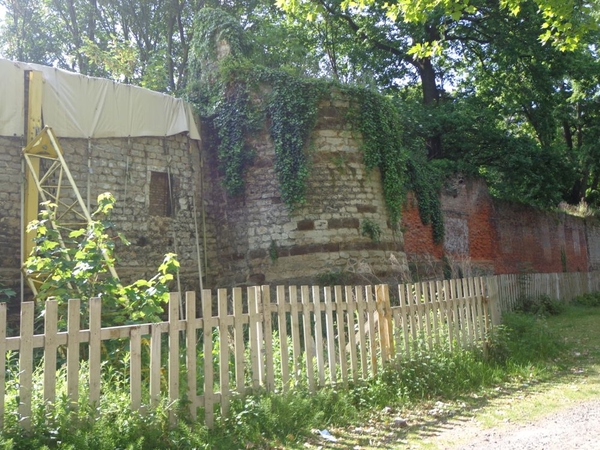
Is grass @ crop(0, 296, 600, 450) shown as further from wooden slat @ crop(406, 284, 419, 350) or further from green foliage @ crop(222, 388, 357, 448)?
wooden slat @ crop(406, 284, 419, 350)

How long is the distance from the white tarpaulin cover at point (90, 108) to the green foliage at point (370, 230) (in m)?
4.15

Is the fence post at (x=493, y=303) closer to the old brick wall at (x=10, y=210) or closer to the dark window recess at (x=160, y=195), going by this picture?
the dark window recess at (x=160, y=195)

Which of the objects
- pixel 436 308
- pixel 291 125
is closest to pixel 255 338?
pixel 436 308

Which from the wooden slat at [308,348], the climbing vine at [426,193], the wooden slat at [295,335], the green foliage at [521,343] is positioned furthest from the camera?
the climbing vine at [426,193]

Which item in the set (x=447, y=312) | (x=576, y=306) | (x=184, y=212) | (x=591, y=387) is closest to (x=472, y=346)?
(x=447, y=312)

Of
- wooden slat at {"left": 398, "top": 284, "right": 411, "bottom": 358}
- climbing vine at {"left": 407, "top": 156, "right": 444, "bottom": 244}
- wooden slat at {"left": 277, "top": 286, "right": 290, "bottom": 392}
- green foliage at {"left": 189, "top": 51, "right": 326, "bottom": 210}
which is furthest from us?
climbing vine at {"left": 407, "top": 156, "right": 444, "bottom": 244}

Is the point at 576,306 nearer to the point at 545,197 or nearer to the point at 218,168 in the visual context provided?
the point at 545,197

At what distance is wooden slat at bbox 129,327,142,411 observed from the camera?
185 inches

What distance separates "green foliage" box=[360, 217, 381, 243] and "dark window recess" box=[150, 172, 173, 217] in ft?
13.2

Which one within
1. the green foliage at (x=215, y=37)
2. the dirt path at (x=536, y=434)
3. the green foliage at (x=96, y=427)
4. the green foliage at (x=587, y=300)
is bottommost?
the dirt path at (x=536, y=434)

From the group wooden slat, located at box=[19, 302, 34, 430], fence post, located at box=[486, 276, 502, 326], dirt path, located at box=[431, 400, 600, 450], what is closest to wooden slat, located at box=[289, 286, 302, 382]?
dirt path, located at box=[431, 400, 600, 450]

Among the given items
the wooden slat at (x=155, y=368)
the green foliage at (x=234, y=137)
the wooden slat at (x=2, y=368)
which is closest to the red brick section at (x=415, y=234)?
the green foliage at (x=234, y=137)

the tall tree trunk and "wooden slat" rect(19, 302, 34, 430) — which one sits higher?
the tall tree trunk

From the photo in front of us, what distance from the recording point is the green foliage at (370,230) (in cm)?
1318
